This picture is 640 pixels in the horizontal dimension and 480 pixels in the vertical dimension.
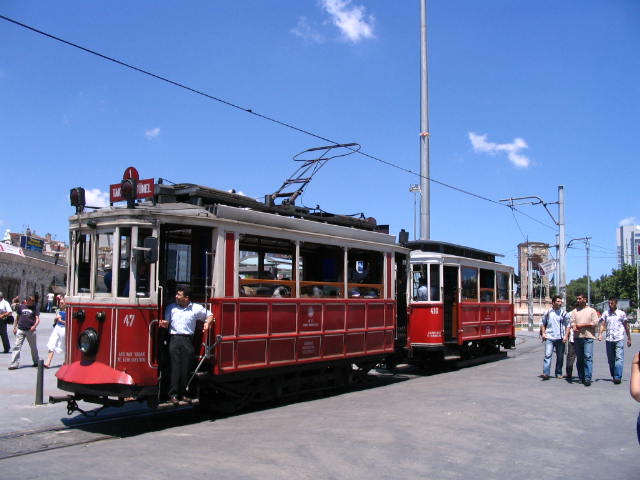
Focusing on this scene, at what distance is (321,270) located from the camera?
34.4 feet

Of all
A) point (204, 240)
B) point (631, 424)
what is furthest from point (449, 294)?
point (204, 240)

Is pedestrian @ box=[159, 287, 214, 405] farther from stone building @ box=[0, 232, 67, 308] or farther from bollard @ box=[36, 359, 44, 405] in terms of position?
stone building @ box=[0, 232, 67, 308]

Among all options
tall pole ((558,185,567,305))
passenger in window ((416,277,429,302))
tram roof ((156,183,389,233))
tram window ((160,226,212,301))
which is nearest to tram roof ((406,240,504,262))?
passenger in window ((416,277,429,302))

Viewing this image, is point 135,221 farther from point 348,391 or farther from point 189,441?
Answer: point 348,391

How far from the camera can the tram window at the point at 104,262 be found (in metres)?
8.00

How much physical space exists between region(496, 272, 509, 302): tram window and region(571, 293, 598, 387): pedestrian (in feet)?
18.0

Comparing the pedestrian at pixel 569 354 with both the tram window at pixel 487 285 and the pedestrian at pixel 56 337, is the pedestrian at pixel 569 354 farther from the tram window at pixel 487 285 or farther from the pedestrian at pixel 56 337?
the pedestrian at pixel 56 337

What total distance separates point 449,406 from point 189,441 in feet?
13.6

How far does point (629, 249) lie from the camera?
138000mm

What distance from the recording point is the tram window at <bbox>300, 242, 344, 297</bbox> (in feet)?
32.6

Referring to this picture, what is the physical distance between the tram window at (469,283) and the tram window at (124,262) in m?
9.34

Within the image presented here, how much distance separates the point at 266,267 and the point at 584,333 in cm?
641

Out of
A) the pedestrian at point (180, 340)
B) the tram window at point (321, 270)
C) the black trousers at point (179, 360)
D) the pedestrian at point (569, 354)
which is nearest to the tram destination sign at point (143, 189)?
the pedestrian at point (180, 340)

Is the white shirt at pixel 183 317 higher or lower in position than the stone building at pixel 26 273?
lower
